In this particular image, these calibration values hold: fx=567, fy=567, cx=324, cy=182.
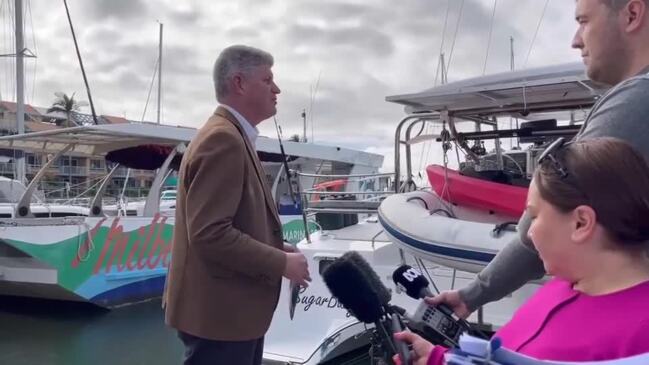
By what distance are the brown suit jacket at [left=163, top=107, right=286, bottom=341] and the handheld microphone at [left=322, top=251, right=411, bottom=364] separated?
1.93ft

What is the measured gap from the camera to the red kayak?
145 inches

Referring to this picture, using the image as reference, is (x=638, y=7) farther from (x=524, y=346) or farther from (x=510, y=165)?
(x=510, y=165)

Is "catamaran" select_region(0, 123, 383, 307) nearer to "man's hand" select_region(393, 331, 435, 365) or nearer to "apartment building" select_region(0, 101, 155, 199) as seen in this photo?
"apartment building" select_region(0, 101, 155, 199)

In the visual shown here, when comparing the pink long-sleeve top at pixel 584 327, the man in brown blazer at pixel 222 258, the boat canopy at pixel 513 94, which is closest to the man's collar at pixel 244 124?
the man in brown blazer at pixel 222 258

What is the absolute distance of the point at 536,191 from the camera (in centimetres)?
103

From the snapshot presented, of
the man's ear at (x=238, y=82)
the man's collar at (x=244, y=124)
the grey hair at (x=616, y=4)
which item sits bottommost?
the man's collar at (x=244, y=124)

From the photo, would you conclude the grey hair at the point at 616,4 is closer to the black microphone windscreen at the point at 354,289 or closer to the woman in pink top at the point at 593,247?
the woman in pink top at the point at 593,247

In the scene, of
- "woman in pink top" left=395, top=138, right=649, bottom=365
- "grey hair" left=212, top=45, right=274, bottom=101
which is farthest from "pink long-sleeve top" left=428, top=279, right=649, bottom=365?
"grey hair" left=212, top=45, right=274, bottom=101

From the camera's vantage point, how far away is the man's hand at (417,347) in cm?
109

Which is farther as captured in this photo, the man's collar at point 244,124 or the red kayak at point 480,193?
the red kayak at point 480,193

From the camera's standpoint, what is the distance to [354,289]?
1.28 meters

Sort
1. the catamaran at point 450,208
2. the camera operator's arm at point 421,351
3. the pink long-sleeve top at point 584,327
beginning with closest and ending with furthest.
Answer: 1. the pink long-sleeve top at point 584,327
2. the camera operator's arm at point 421,351
3. the catamaran at point 450,208

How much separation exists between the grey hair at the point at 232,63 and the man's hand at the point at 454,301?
3.66ft

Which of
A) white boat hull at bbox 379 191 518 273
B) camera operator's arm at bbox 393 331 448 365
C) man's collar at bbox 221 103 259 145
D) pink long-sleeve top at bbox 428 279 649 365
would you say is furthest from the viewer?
white boat hull at bbox 379 191 518 273
